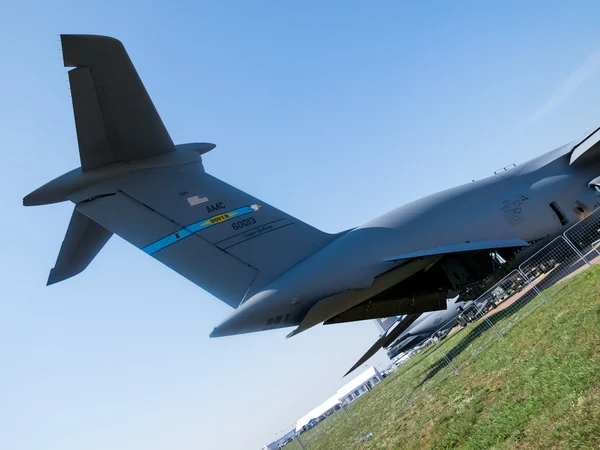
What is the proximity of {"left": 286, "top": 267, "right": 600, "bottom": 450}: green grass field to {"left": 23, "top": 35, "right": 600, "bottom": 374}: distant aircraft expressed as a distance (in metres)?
1.51

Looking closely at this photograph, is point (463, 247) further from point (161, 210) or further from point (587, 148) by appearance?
point (161, 210)

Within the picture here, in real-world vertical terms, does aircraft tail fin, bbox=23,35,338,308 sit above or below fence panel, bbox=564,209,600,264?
above

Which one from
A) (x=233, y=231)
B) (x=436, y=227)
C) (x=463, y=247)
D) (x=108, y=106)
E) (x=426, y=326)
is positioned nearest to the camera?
(x=108, y=106)

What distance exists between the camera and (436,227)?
8.40 meters

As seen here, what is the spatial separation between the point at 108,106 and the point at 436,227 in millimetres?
5943

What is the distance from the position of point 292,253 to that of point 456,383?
3.84 meters

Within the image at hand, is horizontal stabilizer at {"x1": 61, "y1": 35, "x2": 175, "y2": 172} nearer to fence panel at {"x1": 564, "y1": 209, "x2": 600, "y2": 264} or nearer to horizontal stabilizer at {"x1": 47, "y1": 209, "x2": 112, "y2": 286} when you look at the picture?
horizontal stabilizer at {"x1": 47, "y1": 209, "x2": 112, "y2": 286}

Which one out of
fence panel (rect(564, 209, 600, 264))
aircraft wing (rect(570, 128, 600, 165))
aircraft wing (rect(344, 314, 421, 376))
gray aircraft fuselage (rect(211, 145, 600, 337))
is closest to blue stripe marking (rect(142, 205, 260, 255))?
gray aircraft fuselage (rect(211, 145, 600, 337))

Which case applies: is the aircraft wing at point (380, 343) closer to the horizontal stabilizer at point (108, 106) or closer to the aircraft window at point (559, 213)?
the aircraft window at point (559, 213)

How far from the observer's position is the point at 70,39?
5.04 meters

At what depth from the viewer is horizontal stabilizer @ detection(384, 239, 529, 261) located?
7.78 m

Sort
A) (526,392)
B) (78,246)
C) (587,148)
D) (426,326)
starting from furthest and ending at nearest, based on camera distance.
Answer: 1. (426,326)
2. (587,148)
3. (78,246)
4. (526,392)

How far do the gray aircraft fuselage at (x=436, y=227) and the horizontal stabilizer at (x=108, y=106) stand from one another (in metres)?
2.99

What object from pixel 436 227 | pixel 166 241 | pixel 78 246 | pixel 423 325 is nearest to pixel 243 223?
pixel 166 241
